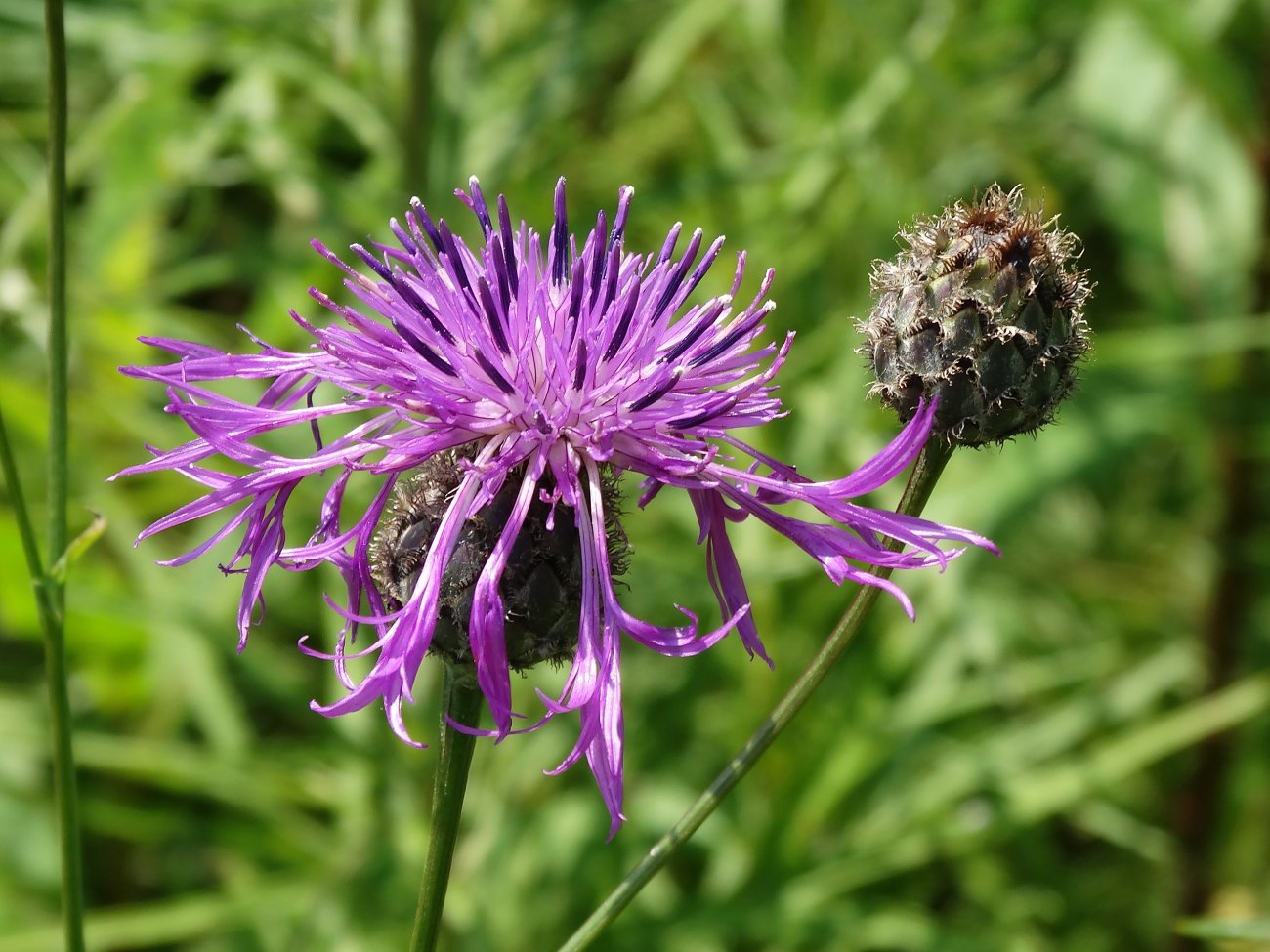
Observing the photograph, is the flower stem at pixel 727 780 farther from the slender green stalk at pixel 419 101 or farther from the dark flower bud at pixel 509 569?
the slender green stalk at pixel 419 101

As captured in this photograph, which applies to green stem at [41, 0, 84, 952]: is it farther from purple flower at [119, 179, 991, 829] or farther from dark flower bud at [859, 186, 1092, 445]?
dark flower bud at [859, 186, 1092, 445]

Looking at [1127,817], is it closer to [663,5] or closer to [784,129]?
[784,129]

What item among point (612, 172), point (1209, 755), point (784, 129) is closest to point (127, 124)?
point (612, 172)

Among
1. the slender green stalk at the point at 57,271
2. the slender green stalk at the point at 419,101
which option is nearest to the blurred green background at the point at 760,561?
the slender green stalk at the point at 419,101

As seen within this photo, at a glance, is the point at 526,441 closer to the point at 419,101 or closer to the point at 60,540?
the point at 60,540

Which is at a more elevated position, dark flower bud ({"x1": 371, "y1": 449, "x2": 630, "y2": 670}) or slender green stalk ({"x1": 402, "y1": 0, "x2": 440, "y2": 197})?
slender green stalk ({"x1": 402, "y1": 0, "x2": 440, "y2": 197})

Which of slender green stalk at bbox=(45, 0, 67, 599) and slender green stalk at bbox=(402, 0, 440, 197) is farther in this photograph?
slender green stalk at bbox=(402, 0, 440, 197)

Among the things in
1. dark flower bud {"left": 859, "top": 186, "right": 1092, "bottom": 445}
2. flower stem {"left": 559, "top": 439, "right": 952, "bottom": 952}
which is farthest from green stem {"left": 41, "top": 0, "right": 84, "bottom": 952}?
dark flower bud {"left": 859, "top": 186, "right": 1092, "bottom": 445}
